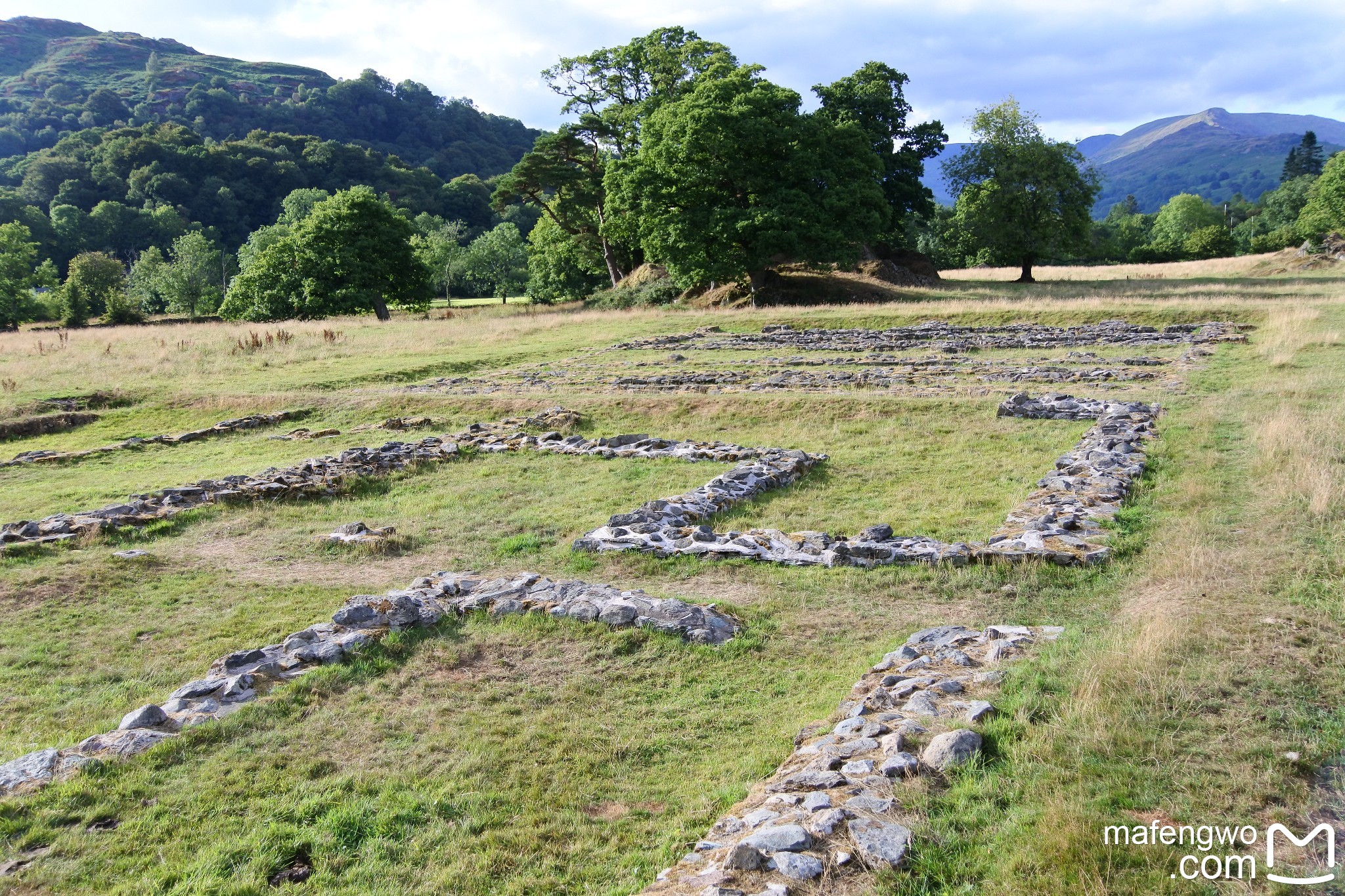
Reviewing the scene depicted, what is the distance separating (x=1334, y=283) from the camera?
3494cm

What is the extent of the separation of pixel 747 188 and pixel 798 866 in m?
36.3

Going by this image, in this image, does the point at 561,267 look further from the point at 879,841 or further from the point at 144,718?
the point at 879,841

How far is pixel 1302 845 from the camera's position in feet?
11.3

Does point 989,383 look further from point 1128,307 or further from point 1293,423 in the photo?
point 1128,307

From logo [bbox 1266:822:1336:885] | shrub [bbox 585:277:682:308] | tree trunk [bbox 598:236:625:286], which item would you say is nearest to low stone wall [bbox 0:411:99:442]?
logo [bbox 1266:822:1336:885]

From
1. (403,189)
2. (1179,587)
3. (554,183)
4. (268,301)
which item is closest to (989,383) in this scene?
(1179,587)

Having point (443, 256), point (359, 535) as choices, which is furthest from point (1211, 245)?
point (359, 535)

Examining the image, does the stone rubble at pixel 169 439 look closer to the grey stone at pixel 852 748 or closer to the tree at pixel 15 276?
the grey stone at pixel 852 748

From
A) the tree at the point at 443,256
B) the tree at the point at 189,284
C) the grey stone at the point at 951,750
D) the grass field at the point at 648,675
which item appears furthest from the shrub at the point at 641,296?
the grey stone at the point at 951,750

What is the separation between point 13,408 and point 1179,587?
25.7m

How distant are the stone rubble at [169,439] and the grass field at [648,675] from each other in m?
2.38

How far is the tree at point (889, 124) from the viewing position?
4491 cm

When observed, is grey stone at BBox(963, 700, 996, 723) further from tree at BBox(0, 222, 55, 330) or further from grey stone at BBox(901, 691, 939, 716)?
tree at BBox(0, 222, 55, 330)

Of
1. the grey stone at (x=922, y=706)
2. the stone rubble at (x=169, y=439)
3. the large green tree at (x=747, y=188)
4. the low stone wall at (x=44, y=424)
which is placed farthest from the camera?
the large green tree at (x=747, y=188)
